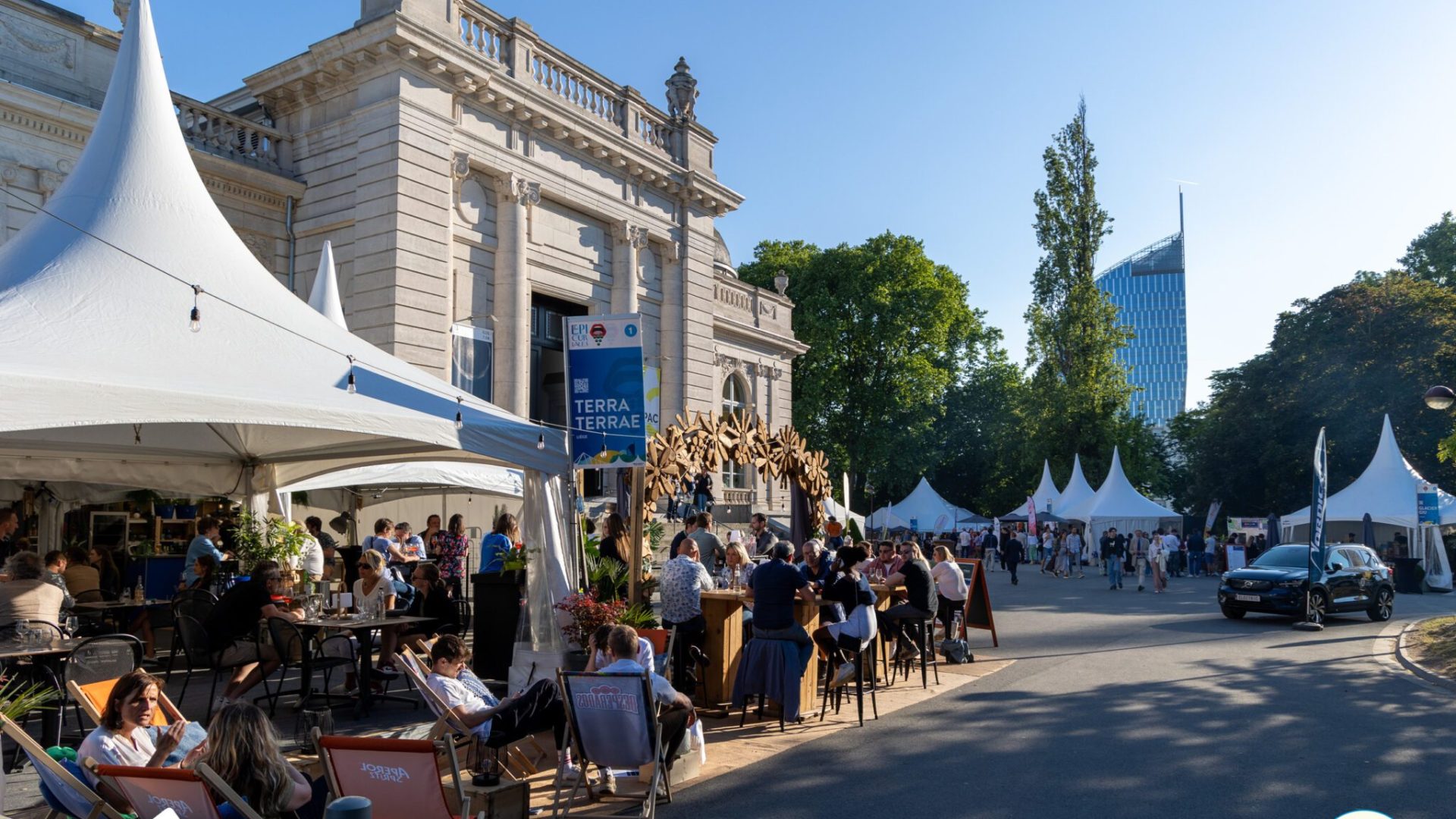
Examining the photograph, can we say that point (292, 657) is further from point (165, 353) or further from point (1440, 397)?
point (1440, 397)

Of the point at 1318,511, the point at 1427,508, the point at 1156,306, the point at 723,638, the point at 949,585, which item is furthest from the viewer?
the point at 1156,306

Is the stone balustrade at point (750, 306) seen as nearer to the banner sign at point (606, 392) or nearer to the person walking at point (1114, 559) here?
the person walking at point (1114, 559)

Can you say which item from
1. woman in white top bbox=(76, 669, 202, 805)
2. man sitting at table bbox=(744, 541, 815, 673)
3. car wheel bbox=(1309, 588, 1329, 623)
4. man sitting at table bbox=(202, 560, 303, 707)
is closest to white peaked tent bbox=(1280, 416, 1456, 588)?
car wheel bbox=(1309, 588, 1329, 623)

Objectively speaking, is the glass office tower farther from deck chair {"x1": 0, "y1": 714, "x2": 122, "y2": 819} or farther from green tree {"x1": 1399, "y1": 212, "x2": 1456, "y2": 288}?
deck chair {"x1": 0, "y1": 714, "x2": 122, "y2": 819}

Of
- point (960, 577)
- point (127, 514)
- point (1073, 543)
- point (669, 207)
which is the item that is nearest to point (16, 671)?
point (127, 514)

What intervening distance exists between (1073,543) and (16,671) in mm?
32010

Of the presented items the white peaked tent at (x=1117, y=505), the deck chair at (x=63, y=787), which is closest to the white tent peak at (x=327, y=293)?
the deck chair at (x=63, y=787)

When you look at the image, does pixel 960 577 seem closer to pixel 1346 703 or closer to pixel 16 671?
pixel 1346 703

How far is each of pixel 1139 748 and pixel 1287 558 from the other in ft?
44.1

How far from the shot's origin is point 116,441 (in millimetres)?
10625

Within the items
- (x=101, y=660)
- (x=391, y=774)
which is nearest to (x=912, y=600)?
(x=391, y=774)

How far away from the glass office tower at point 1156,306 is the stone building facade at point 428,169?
582 ft

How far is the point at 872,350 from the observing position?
150 feet

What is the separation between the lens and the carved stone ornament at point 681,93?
2453 centimetres
